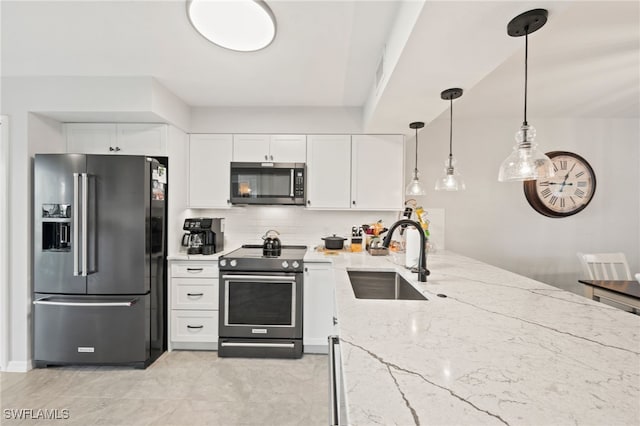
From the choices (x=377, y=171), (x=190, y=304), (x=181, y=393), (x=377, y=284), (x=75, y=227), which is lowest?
(x=181, y=393)

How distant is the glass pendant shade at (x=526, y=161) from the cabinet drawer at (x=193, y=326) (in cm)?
261

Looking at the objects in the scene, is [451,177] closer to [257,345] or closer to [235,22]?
[235,22]

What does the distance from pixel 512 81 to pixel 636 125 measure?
222 centimetres

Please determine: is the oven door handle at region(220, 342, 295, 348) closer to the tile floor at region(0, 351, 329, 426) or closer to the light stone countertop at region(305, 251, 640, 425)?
the tile floor at region(0, 351, 329, 426)

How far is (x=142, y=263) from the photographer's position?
7.82ft

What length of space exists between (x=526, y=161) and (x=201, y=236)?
2.64 metres

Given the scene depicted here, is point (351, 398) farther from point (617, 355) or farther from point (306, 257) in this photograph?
point (306, 257)

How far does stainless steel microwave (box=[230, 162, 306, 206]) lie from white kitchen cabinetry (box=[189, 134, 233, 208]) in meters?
0.18

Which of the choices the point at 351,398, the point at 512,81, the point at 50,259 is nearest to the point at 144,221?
the point at 50,259

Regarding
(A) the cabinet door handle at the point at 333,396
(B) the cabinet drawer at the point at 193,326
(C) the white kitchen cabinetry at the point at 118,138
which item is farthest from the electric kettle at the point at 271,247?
(A) the cabinet door handle at the point at 333,396

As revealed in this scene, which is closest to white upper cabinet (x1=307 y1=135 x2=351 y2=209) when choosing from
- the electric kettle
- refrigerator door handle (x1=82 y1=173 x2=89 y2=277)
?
the electric kettle

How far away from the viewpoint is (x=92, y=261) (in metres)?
2.33

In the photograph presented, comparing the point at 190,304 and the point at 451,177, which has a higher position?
the point at 451,177

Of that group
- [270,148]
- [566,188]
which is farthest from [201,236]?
[566,188]
